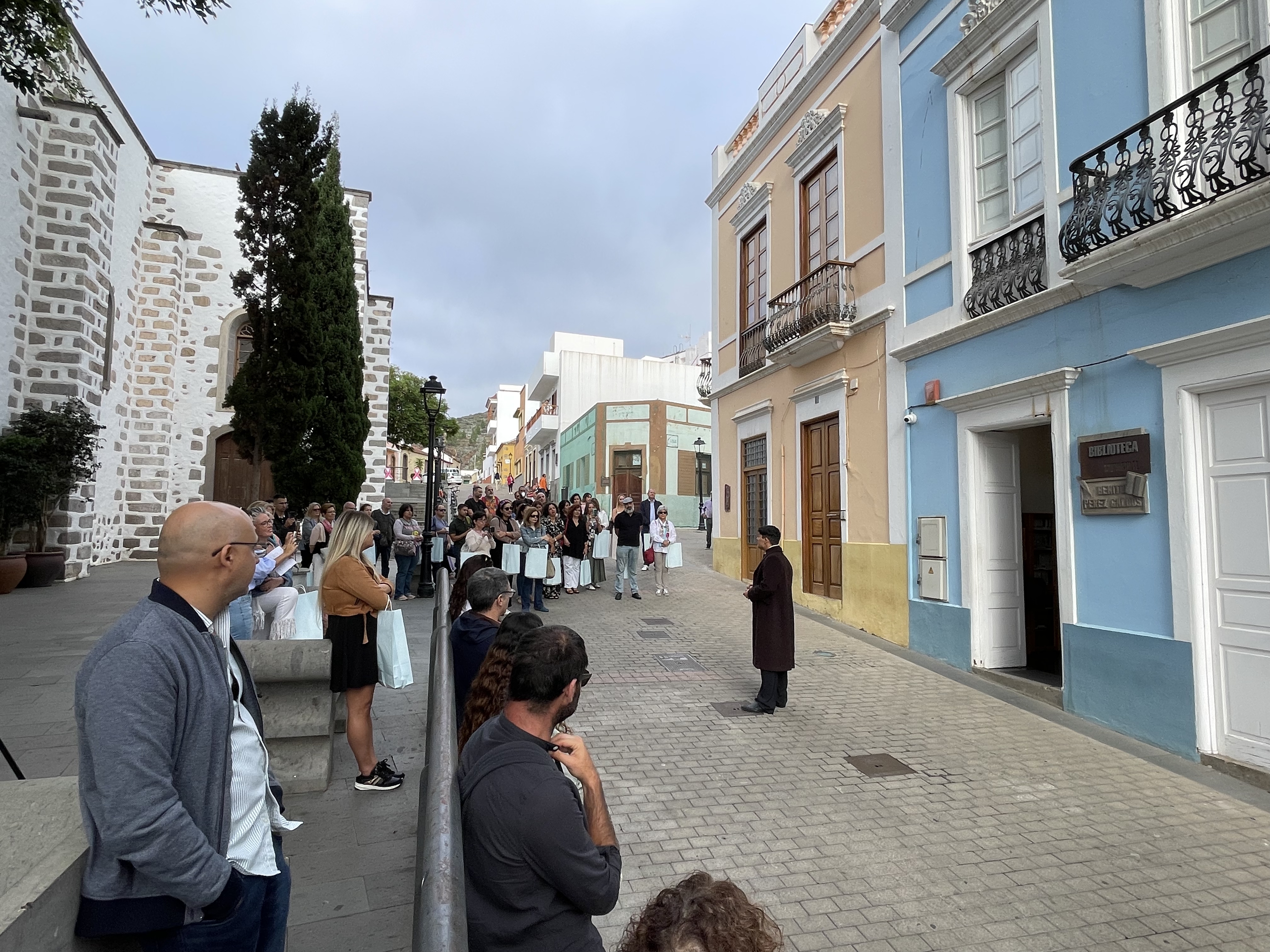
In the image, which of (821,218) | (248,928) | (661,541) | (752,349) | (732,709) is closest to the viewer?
(248,928)

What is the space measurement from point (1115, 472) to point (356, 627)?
6.18 metres

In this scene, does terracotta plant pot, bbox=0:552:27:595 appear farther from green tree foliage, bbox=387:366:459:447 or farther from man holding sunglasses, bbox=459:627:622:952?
green tree foliage, bbox=387:366:459:447

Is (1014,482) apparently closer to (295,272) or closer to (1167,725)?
(1167,725)

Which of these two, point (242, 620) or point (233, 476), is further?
point (233, 476)

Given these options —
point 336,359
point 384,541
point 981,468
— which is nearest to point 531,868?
point 981,468

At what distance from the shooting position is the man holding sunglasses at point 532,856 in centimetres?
195

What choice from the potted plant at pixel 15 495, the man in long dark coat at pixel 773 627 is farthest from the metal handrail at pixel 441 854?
the potted plant at pixel 15 495

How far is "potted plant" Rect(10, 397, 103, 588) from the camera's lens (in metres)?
11.2

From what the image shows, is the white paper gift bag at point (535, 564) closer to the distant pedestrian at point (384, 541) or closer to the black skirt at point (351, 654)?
the distant pedestrian at point (384, 541)

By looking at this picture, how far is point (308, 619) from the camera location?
5125mm

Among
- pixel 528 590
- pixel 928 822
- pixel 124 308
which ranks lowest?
pixel 928 822

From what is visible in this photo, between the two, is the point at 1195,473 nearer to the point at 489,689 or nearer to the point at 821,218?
the point at 489,689

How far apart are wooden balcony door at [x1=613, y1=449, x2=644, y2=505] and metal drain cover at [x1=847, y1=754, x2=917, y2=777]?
88.2 ft

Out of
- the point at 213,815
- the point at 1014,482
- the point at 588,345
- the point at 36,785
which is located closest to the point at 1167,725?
the point at 1014,482
